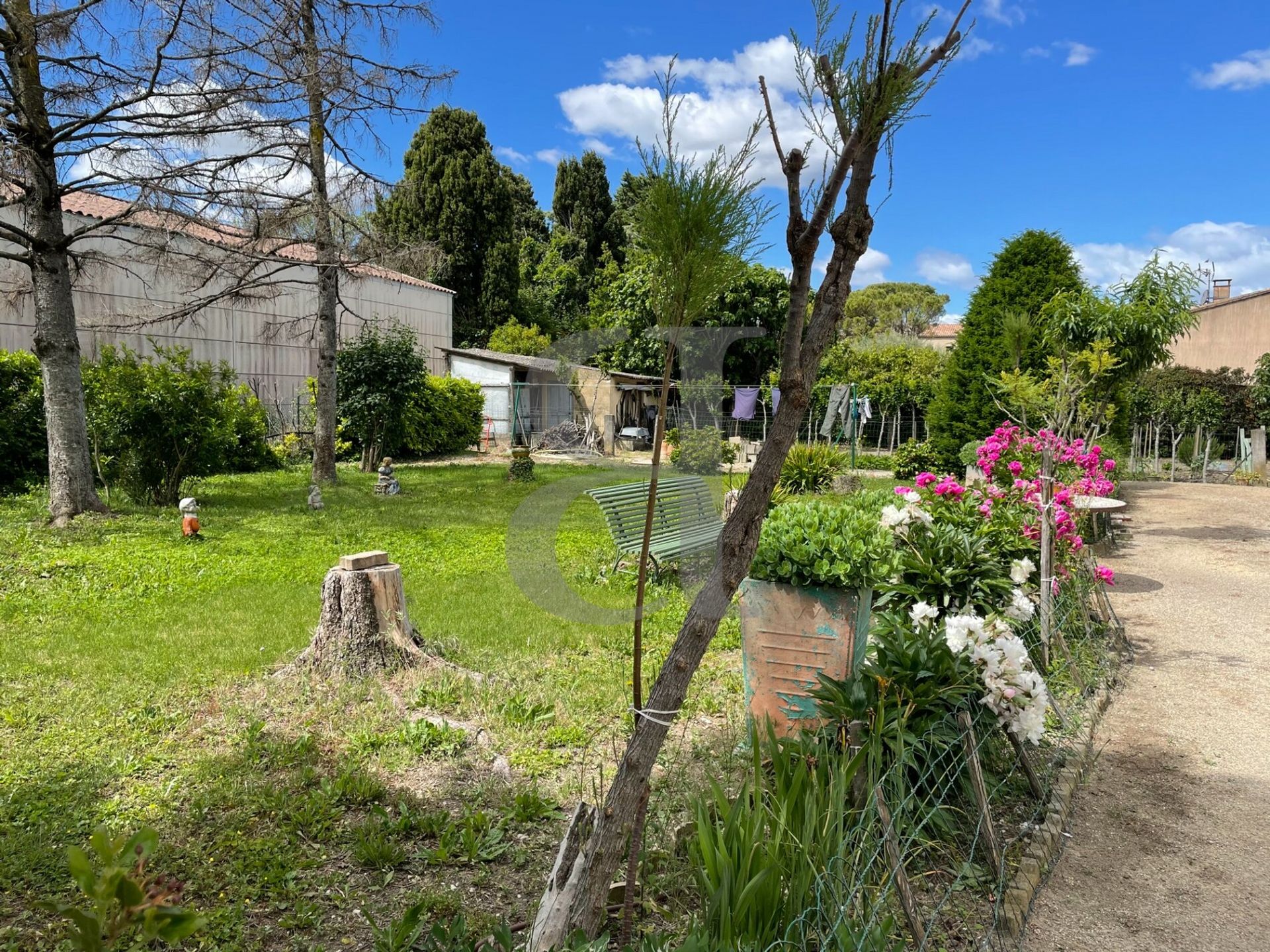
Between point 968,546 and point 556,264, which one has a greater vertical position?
point 556,264

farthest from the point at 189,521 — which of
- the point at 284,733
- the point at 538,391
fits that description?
the point at 538,391

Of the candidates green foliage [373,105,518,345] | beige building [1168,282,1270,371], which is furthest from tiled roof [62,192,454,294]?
beige building [1168,282,1270,371]

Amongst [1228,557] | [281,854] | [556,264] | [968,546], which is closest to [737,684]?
[968,546]

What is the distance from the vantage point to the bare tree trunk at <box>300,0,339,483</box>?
29.3ft

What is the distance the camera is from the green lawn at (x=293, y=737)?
91.0 inches

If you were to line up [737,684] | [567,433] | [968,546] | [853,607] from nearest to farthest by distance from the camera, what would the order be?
A: 1. [853,607]
2. [968,546]
3. [737,684]
4. [567,433]

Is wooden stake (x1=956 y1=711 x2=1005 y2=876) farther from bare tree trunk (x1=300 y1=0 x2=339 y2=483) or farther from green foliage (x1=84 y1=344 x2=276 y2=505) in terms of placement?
bare tree trunk (x1=300 y1=0 x2=339 y2=483)

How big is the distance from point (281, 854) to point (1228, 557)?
8.79 meters

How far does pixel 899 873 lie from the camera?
1907 millimetres

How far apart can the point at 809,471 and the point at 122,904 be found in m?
11.7

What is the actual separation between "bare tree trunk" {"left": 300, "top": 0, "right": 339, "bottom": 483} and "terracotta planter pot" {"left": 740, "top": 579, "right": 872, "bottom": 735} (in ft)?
25.8

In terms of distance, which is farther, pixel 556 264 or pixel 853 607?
pixel 556 264

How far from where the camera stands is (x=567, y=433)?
18703 millimetres

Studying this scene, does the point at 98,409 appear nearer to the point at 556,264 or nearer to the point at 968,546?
the point at 968,546
